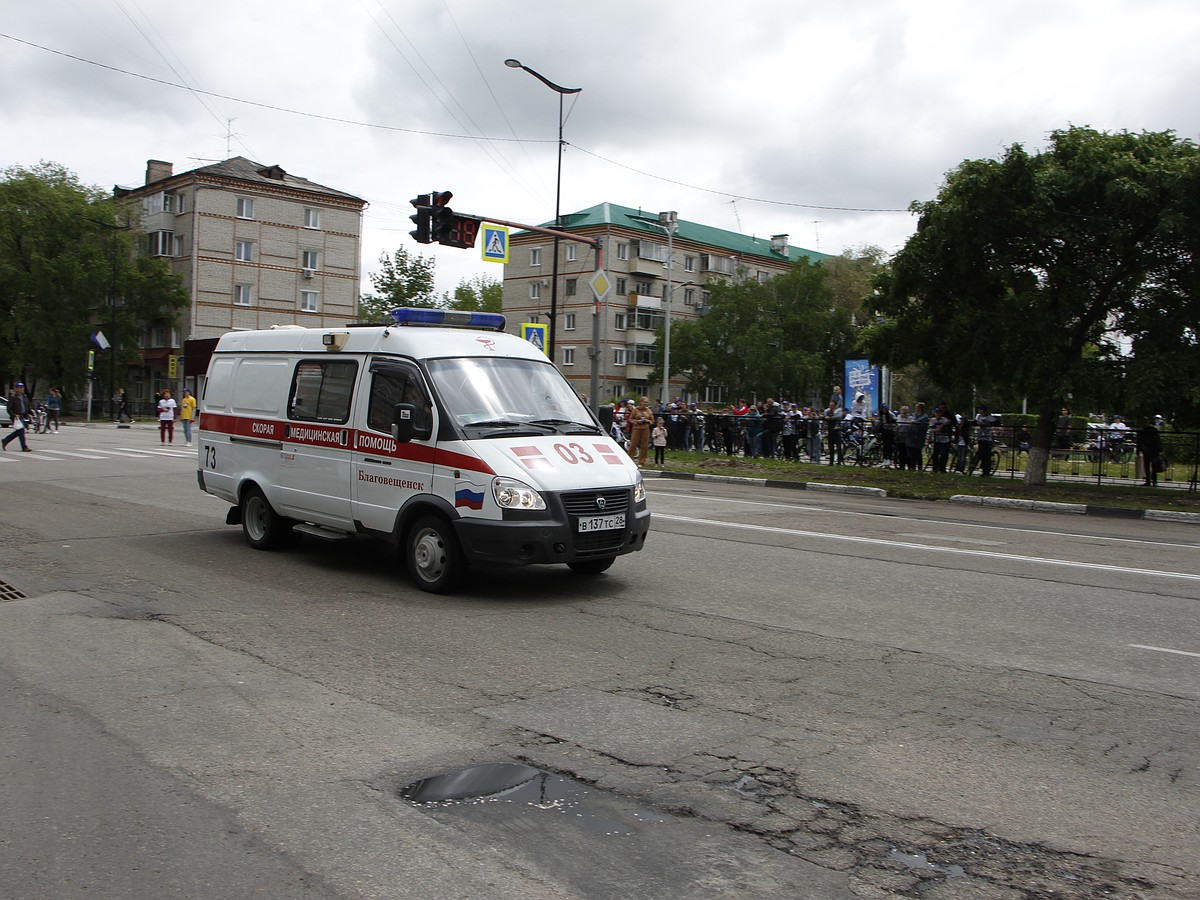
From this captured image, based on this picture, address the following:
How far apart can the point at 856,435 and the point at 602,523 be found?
1930cm

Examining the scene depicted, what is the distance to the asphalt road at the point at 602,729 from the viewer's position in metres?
3.62

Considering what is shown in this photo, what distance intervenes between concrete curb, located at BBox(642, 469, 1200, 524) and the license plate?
12.8 meters

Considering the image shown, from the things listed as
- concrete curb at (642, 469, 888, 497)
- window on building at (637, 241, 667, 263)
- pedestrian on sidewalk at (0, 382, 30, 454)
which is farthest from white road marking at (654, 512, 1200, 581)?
window on building at (637, 241, 667, 263)

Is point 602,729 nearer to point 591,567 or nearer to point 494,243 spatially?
point 591,567

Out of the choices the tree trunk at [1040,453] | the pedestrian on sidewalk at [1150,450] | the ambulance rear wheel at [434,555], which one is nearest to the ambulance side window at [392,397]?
the ambulance rear wheel at [434,555]

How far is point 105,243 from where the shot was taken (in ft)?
214

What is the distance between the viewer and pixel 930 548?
1187 centimetres

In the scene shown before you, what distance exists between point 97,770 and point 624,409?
85.6 feet

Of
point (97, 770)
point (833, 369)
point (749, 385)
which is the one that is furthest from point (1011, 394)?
point (833, 369)

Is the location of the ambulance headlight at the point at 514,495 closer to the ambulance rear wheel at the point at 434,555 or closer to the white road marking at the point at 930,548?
the ambulance rear wheel at the point at 434,555

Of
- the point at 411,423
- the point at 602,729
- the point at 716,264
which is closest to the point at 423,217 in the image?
the point at 411,423

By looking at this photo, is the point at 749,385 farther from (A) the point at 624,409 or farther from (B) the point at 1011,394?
(B) the point at 1011,394

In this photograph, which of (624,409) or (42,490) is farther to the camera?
(624,409)

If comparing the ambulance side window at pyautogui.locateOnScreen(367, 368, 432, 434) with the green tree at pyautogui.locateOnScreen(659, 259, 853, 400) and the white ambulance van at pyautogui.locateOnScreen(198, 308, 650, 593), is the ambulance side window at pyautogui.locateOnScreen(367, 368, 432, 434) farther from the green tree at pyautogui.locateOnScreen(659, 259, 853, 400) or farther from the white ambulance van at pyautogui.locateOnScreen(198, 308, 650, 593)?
the green tree at pyautogui.locateOnScreen(659, 259, 853, 400)
